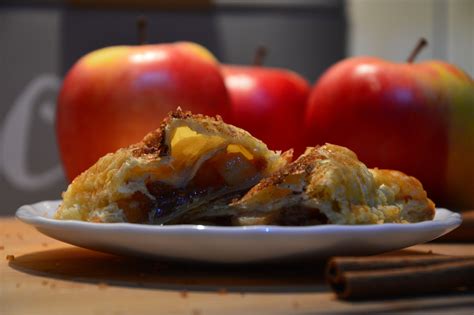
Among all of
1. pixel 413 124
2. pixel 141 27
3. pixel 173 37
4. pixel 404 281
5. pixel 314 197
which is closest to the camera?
pixel 404 281

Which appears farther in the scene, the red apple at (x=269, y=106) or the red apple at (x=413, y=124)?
the red apple at (x=269, y=106)

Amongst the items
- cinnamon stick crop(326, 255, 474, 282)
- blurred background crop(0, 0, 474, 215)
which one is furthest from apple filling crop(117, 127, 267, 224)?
blurred background crop(0, 0, 474, 215)

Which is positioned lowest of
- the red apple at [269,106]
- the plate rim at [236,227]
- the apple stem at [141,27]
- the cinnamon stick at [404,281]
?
the red apple at [269,106]

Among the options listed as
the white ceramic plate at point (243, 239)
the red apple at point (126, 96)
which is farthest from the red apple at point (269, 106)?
the white ceramic plate at point (243, 239)

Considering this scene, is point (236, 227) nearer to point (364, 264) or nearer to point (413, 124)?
point (364, 264)

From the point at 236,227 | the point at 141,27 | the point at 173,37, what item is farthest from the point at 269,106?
the point at 173,37

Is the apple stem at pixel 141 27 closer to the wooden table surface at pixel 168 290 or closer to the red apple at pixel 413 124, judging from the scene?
the red apple at pixel 413 124

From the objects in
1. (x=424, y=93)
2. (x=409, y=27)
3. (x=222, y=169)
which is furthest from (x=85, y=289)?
(x=409, y=27)
